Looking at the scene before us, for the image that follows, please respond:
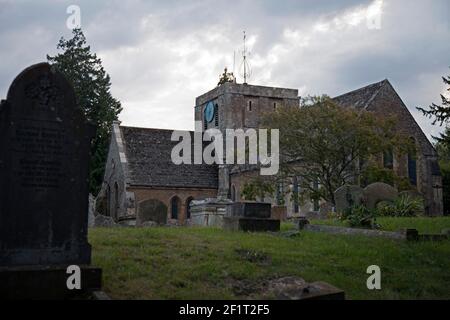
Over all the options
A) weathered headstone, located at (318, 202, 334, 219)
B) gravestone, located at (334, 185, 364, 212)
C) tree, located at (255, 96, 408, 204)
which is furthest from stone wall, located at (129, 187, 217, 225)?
gravestone, located at (334, 185, 364, 212)

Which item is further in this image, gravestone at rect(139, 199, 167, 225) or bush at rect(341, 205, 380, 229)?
gravestone at rect(139, 199, 167, 225)

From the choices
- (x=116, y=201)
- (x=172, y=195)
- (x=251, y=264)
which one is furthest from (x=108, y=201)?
(x=251, y=264)

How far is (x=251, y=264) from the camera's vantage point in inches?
396

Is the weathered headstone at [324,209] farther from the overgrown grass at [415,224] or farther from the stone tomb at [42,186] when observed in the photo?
the stone tomb at [42,186]

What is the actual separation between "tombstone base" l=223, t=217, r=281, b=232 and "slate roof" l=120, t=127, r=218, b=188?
2123 centimetres

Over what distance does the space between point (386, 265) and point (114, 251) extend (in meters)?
5.34

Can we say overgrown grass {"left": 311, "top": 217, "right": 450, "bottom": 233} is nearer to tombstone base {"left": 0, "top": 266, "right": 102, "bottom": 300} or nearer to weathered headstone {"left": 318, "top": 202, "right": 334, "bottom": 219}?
tombstone base {"left": 0, "top": 266, "right": 102, "bottom": 300}

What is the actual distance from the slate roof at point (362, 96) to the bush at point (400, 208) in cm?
1263

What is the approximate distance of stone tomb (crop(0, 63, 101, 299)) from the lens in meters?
7.84

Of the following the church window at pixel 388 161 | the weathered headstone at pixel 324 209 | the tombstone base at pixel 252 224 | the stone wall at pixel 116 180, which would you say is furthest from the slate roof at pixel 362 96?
the tombstone base at pixel 252 224

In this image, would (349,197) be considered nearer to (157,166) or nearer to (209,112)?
(157,166)
